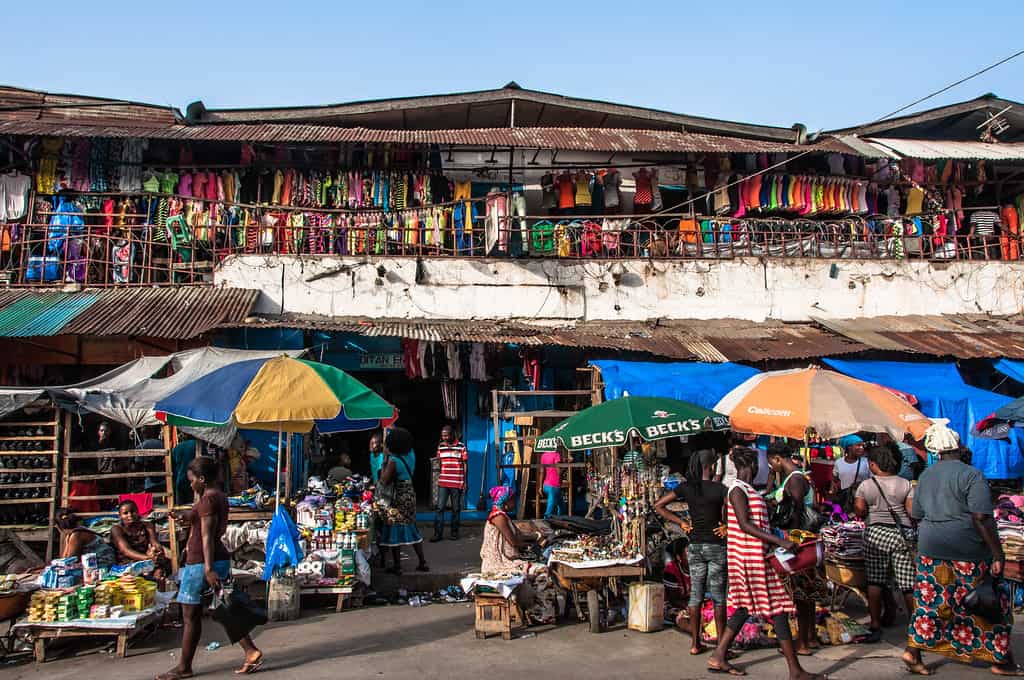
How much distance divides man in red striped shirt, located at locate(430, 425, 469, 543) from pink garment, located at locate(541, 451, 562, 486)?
4.94 ft

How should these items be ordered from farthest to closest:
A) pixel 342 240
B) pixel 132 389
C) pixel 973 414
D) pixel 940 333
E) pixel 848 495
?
1. pixel 940 333
2. pixel 342 240
3. pixel 973 414
4. pixel 848 495
5. pixel 132 389

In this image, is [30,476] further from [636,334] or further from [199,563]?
[636,334]

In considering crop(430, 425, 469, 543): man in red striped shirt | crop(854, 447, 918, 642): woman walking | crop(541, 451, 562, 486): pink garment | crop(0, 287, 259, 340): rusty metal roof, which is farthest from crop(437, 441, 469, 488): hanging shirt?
crop(854, 447, 918, 642): woman walking

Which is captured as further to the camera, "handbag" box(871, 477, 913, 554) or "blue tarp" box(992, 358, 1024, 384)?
"blue tarp" box(992, 358, 1024, 384)

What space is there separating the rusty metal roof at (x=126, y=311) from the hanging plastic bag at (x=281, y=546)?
4.69m

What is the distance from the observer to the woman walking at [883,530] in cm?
712

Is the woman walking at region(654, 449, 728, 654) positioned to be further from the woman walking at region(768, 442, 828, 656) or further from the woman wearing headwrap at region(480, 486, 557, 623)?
the woman wearing headwrap at region(480, 486, 557, 623)

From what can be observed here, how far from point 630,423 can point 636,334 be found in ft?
21.2

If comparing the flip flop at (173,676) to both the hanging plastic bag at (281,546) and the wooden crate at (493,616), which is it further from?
the wooden crate at (493,616)

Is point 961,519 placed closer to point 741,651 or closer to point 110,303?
point 741,651

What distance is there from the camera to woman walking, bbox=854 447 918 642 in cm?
712

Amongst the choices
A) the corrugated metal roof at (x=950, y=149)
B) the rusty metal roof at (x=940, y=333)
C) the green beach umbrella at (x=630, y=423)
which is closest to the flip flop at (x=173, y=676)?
the green beach umbrella at (x=630, y=423)

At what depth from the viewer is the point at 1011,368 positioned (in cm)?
1377

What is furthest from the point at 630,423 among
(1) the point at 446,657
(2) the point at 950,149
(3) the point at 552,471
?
(2) the point at 950,149
